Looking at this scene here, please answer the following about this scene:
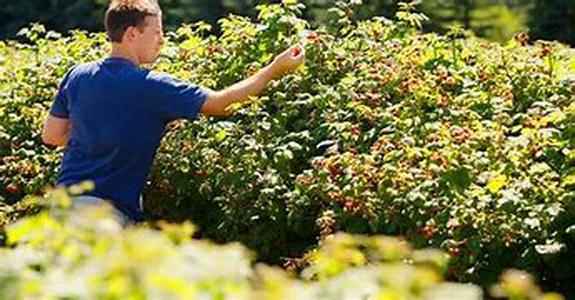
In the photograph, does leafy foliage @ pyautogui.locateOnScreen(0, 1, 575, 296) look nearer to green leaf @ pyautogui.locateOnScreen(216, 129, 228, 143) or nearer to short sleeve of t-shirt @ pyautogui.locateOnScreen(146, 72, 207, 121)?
green leaf @ pyautogui.locateOnScreen(216, 129, 228, 143)

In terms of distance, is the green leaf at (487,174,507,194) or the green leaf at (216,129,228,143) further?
the green leaf at (216,129,228,143)

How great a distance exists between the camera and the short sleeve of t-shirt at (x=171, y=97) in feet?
15.9

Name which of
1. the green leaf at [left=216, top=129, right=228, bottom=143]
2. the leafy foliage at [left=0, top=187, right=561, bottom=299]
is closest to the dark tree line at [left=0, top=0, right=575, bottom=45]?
the green leaf at [left=216, top=129, right=228, bottom=143]

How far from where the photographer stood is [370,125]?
606cm

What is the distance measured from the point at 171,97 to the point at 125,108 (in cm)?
18

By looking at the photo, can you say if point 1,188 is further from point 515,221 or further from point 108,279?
point 108,279

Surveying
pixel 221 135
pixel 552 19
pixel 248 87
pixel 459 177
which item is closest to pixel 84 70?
pixel 248 87

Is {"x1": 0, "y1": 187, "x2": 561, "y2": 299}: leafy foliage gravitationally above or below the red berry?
above

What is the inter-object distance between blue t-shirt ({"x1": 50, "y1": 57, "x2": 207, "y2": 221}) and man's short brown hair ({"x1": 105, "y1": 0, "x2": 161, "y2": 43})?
0.35ft

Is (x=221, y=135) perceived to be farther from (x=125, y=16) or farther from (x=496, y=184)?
(x=496, y=184)

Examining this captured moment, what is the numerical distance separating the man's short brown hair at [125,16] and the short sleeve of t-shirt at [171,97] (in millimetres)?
216

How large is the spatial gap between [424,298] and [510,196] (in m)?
2.85

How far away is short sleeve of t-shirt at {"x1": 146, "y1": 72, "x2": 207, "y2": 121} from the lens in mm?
4832

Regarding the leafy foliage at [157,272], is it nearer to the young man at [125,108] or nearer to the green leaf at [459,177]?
the young man at [125,108]
